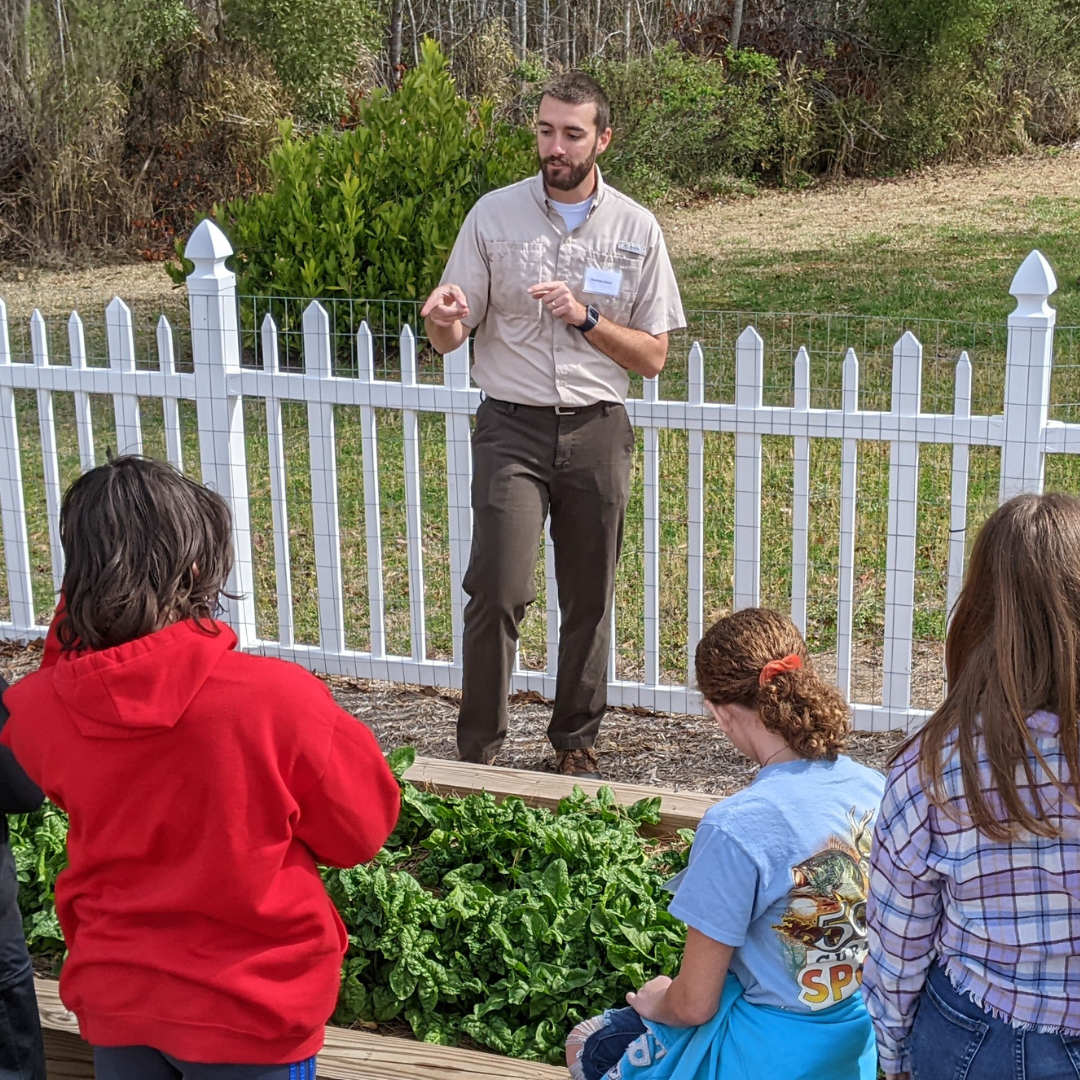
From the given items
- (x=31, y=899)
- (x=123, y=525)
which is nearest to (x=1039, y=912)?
(x=123, y=525)

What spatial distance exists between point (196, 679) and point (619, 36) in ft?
55.0

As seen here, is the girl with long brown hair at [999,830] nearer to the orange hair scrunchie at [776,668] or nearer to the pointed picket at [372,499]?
the orange hair scrunchie at [776,668]

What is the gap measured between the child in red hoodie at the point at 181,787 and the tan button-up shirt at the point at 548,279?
225 cm

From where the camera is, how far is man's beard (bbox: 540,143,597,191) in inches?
164

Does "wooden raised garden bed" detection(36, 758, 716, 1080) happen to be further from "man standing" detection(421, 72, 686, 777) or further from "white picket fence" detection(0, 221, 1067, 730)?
"white picket fence" detection(0, 221, 1067, 730)

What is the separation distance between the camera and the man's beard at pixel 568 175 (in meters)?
4.16

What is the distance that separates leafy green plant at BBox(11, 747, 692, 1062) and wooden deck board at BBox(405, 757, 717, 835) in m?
0.05

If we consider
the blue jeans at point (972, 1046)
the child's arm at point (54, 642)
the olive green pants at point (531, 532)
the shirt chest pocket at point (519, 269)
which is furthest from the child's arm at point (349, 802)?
the shirt chest pocket at point (519, 269)

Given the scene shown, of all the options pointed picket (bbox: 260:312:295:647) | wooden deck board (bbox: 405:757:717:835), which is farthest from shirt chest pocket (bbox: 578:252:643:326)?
wooden deck board (bbox: 405:757:717:835)

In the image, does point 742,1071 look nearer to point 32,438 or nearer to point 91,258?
point 32,438

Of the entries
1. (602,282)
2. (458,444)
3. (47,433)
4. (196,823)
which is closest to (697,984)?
(196,823)

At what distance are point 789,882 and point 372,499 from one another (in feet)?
10.5

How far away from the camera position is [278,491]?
5.18m

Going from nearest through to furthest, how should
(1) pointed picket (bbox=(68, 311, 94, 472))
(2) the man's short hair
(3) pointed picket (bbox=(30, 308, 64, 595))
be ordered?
(2) the man's short hair < (1) pointed picket (bbox=(68, 311, 94, 472)) < (3) pointed picket (bbox=(30, 308, 64, 595))
